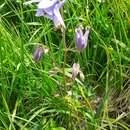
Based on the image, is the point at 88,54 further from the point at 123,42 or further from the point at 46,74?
the point at 46,74

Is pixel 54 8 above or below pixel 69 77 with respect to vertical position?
above

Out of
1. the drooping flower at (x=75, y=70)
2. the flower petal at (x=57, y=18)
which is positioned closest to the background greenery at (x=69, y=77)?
the drooping flower at (x=75, y=70)

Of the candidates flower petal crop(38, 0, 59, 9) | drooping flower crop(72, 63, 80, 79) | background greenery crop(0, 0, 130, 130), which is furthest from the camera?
background greenery crop(0, 0, 130, 130)

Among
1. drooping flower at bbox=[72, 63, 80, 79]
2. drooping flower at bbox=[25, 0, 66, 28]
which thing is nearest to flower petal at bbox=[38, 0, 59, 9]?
drooping flower at bbox=[25, 0, 66, 28]

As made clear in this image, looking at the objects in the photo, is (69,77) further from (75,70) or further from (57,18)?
(57,18)

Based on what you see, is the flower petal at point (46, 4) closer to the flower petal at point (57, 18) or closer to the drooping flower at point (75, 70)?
the flower petal at point (57, 18)

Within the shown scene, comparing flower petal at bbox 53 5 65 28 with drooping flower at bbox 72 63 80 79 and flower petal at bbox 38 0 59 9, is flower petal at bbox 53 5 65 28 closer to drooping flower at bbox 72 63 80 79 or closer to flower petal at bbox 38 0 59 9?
flower petal at bbox 38 0 59 9

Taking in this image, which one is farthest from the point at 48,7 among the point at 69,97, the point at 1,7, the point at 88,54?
Result: the point at 1,7

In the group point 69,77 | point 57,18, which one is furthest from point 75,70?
point 69,77
